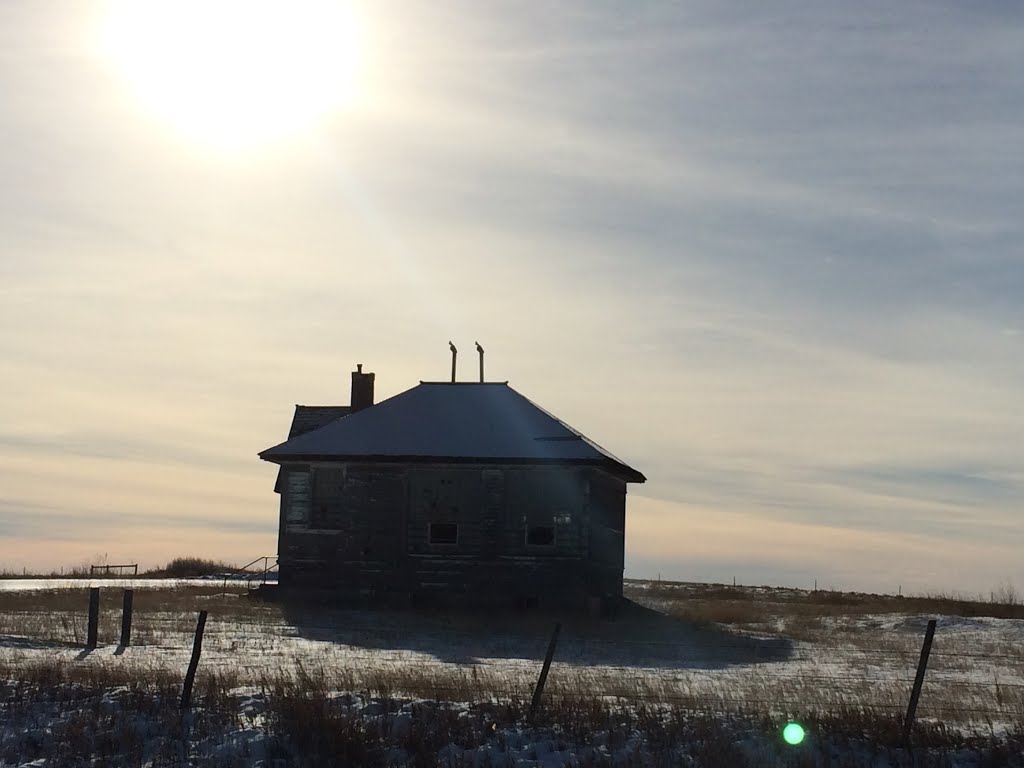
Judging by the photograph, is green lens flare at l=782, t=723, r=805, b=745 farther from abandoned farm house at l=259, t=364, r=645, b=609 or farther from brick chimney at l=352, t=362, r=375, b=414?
brick chimney at l=352, t=362, r=375, b=414

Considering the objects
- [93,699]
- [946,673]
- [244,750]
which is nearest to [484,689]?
[244,750]

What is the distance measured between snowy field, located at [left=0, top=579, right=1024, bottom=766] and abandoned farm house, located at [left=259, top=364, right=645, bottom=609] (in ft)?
23.3

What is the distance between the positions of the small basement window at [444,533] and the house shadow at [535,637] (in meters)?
2.12

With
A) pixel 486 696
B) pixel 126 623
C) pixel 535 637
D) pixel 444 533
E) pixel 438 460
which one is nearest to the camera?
pixel 486 696

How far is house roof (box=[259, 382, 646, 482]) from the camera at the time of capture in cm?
3725

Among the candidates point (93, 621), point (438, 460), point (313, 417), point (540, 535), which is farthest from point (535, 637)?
point (313, 417)

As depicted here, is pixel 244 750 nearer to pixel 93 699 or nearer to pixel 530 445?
pixel 93 699

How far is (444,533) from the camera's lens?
3772cm

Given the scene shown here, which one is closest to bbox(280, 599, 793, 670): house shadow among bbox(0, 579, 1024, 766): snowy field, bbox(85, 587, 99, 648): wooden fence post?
bbox(0, 579, 1024, 766): snowy field

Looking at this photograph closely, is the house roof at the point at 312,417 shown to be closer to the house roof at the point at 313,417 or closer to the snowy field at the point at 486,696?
the house roof at the point at 313,417

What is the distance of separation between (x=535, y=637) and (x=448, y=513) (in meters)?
7.93

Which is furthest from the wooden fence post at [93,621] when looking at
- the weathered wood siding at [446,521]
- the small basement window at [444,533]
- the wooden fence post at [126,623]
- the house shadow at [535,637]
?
the small basement window at [444,533]

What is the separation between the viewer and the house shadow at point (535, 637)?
25375 mm

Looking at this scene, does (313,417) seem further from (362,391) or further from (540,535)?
(540,535)
